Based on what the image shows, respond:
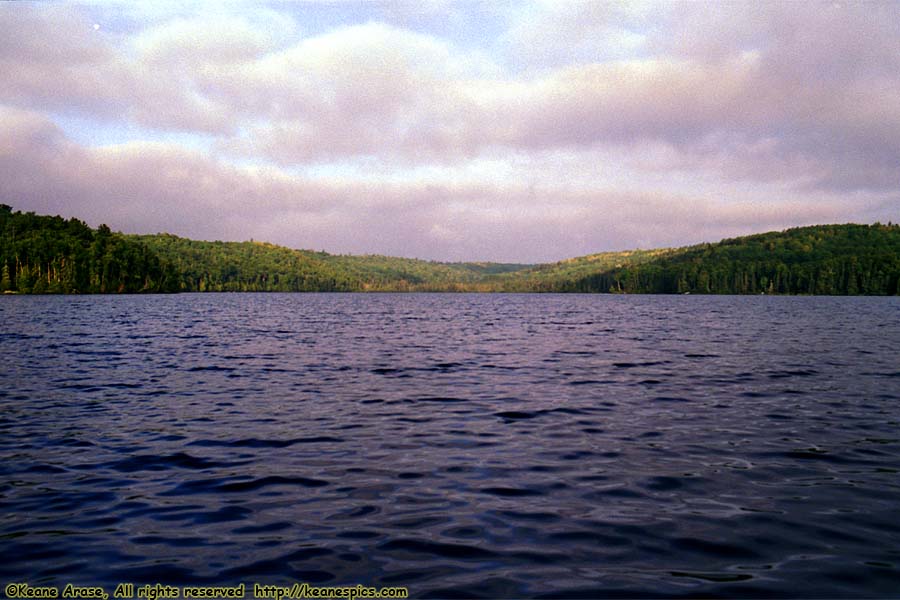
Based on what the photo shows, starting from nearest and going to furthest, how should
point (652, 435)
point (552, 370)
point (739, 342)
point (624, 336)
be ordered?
point (652, 435)
point (552, 370)
point (739, 342)
point (624, 336)

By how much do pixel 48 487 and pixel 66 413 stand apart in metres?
8.43

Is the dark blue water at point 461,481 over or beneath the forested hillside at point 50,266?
beneath

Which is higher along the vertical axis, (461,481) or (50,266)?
(50,266)

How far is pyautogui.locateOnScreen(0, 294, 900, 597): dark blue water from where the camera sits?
26.8 feet

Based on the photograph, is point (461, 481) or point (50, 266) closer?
point (461, 481)

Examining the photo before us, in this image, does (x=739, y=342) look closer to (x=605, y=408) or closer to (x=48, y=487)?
(x=605, y=408)

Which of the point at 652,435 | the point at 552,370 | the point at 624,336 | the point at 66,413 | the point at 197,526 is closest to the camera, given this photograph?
the point at 197,526

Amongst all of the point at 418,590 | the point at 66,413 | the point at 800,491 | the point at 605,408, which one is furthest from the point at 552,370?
the point at 418,590

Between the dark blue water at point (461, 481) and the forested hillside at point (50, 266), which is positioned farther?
the forested hillside at point (50, 266)

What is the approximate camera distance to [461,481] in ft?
39.6

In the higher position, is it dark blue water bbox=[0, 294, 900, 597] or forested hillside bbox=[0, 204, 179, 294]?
forested hillside bbox=[0, 204, 179, 294]

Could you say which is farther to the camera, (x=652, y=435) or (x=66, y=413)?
(x=66, y=413)

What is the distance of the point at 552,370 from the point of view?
3002 centimetres

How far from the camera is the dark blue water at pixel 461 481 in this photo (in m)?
8.17
